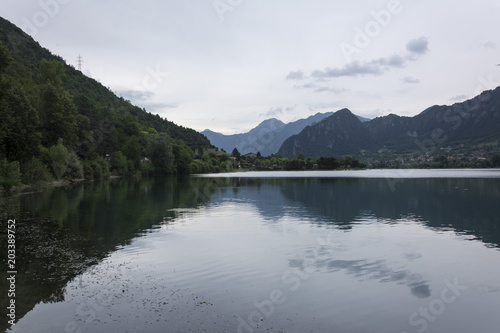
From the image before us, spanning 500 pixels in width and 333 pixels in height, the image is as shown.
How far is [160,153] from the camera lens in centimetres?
15662

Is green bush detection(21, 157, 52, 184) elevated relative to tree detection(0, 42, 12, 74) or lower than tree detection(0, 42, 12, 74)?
lower

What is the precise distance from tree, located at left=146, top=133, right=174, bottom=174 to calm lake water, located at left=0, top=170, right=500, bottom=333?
12540 centimetres

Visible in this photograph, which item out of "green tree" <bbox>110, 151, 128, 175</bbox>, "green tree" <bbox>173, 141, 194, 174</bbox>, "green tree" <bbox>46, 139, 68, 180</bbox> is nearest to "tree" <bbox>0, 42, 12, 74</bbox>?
"green tree" <bbox>46, 139, 68, 180</bbox>

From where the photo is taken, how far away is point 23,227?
2572 centimetres

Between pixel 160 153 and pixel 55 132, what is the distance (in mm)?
74616

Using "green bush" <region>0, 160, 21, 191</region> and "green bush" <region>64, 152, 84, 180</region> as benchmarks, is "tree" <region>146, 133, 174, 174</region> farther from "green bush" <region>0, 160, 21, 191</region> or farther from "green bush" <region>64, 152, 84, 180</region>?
"green bush" <region>0, 160, 21, 191</region>

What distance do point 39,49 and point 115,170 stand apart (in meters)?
97.1

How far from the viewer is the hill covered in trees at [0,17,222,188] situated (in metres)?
57.8

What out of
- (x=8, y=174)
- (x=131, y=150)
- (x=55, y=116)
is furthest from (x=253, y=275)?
(x=131, y=150)

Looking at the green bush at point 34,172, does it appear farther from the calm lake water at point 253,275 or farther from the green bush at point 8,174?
the calm lake water at point 253,275

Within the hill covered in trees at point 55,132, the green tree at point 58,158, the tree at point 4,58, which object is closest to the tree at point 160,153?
the hill covered in trees at point 55,132

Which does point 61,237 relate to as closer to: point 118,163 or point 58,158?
point 58,158

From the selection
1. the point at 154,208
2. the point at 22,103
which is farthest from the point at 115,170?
the point at 154,208

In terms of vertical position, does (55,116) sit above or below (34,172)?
above
